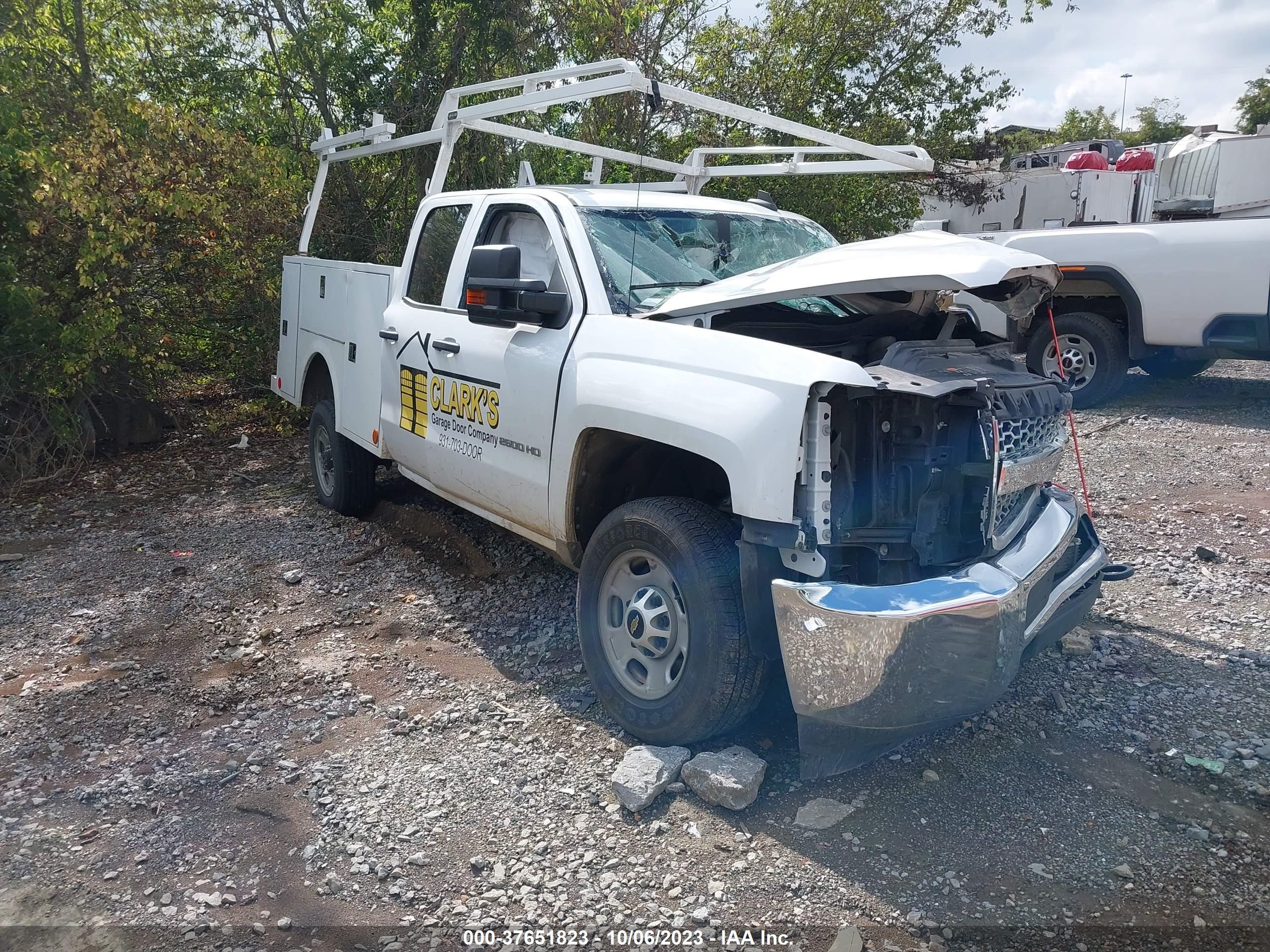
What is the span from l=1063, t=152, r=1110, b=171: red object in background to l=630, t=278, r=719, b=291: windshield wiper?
788 cm

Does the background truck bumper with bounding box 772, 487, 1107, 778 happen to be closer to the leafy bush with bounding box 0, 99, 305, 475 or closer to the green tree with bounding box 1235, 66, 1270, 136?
the leafy bush with bounding box 0, 99, 305, 475

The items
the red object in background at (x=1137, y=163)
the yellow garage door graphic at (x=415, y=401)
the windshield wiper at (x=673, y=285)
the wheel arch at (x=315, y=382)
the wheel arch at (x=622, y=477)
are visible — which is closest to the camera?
the wheel arch at (x=622, y=477)

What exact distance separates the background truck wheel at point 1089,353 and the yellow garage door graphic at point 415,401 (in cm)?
595

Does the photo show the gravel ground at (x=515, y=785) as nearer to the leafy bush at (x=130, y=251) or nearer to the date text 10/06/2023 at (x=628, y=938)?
the date text 10/06/2023 at (x=628, y=938)

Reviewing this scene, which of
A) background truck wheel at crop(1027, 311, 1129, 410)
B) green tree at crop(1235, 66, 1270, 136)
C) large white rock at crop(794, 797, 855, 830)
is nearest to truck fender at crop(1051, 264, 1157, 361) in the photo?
background truck wheel at crop(1027, 311, 1129, 410)

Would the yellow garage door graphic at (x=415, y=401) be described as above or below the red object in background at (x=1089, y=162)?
below

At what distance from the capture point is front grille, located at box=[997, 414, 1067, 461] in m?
3.32

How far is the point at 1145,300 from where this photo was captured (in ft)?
27.6

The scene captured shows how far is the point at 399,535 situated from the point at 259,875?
327 cm

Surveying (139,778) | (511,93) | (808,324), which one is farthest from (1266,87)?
(139,778)

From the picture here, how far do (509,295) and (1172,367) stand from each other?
8271mm

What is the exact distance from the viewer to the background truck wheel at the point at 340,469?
632 centimetres

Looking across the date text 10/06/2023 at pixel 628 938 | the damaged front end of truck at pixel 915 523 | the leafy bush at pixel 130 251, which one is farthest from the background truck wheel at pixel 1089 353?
the date text 10/06/2023 at pixel 628 938

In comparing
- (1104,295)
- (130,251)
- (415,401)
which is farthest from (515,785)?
(1104,295)
